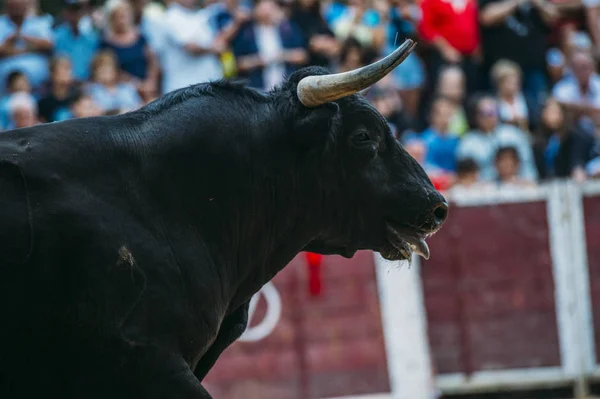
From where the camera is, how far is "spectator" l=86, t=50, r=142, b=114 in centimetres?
1010

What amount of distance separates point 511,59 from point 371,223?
24.0 feet

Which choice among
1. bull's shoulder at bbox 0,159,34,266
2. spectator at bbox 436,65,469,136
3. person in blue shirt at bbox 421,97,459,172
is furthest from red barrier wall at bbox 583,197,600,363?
bull's shoulder at bbox 0,159,34,266

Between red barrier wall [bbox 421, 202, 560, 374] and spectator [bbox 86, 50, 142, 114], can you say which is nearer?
spectator [bbox 86, 50, 142, 114]

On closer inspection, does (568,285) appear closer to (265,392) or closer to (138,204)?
(265,392)

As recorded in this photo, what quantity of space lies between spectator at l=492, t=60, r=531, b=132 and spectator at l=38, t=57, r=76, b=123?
12.7ft

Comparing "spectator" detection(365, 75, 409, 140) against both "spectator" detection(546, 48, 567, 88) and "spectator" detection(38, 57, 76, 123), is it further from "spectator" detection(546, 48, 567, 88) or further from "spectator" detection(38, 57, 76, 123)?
"spectator" detection(38, 57, 76, 123)

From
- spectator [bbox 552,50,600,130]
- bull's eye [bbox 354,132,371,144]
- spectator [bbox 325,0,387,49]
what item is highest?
spectator [bbox 325,0,387,49]

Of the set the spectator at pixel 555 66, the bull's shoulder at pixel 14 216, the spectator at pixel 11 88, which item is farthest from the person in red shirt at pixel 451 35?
the bull's shoulder at pixel 14 216

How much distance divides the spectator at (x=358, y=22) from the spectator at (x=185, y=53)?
1.28 meters

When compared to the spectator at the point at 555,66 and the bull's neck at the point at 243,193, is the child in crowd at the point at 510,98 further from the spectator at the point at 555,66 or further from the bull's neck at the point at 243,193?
the bull's neck at the point at 243,193

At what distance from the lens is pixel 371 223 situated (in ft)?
17.4

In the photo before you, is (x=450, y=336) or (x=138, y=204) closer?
(x=138, y=204)

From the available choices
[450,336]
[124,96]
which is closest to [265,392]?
[450,336]

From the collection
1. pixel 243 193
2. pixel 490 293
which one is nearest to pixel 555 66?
pixel 490 293
